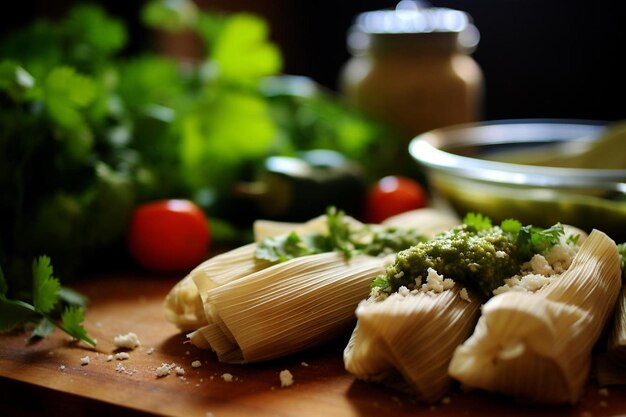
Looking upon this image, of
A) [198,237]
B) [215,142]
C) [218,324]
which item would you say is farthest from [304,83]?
[218,324]

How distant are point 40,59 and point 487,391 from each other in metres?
1.43

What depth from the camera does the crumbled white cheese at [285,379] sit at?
1.25 metres

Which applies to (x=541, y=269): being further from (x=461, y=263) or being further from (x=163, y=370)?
(x=163, y=370)

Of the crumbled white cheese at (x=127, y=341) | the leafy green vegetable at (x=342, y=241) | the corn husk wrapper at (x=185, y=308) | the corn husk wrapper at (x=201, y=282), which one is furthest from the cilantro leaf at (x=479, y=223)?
the crumbled white cheese at (x=127, y=341)

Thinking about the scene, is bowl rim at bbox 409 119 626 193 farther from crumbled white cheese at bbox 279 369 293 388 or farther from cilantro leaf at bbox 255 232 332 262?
crumbled white cheese at bbox 279 369 293 388

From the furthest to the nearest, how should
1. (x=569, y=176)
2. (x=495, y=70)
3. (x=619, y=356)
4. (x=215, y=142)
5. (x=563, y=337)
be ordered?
1. (x=495, y=70)
2. (x=215, y=142)
3. (x=569, y=176)
4. (x=619, y=356)
5. (x=563, y=337)

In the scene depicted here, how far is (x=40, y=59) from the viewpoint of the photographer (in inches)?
76.6

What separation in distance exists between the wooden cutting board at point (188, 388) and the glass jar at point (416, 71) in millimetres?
1410

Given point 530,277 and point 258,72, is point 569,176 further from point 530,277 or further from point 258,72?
point 258,72

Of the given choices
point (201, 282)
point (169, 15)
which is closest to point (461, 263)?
point (201, 282)

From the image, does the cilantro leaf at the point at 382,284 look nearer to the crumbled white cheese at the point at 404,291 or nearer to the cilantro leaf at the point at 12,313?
the crumbled white cheese at the point at 404,291

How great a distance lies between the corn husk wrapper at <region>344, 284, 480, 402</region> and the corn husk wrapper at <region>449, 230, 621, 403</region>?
0.05m

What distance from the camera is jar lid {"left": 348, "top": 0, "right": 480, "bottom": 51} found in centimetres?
263

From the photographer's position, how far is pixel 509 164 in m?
2.13
